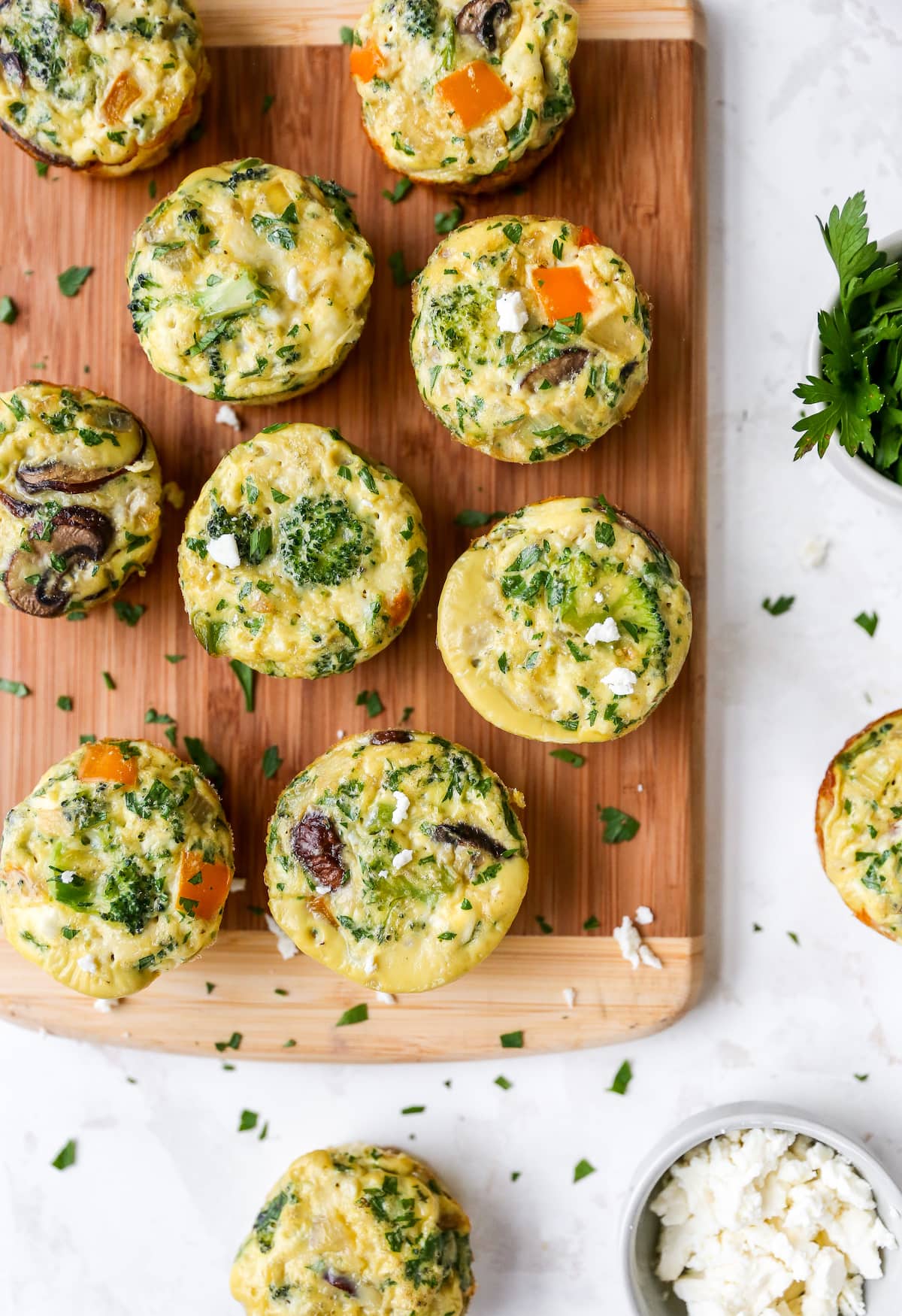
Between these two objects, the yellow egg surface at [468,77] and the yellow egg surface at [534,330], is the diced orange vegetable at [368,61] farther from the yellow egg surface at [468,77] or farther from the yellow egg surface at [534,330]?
the yellow egg surface at [534,330]

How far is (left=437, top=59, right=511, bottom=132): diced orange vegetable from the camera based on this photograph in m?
3.21

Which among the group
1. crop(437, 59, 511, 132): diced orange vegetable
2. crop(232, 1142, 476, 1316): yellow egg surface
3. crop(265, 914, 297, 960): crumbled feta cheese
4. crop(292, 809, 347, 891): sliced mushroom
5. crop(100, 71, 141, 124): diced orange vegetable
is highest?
crop(437, 59, 511, 132): diced orange vegetable

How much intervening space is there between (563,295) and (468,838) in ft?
5.01

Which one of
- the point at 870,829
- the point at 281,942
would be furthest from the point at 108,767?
the point at 870,829

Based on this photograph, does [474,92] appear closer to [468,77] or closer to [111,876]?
[468,77]

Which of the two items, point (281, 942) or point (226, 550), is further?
point (281, 942)

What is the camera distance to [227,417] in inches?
141

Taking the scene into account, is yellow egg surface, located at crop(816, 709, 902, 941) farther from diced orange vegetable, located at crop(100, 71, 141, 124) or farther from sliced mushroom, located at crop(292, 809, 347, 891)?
diced orange vegetable, located at crop(100, 71, 141, 124)

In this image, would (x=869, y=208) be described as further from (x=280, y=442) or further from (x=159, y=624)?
(x=159, y=624)

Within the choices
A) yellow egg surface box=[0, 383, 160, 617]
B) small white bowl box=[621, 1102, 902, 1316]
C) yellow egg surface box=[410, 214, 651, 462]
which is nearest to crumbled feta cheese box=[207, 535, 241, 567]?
yellow egg surface box=[0, 383, 160, 617]

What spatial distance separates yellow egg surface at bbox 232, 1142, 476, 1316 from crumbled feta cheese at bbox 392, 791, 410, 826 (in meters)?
1.08

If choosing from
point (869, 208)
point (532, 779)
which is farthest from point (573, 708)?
point (869, 208)

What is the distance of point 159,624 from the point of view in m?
3.65

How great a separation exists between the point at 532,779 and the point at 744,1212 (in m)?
1.38
